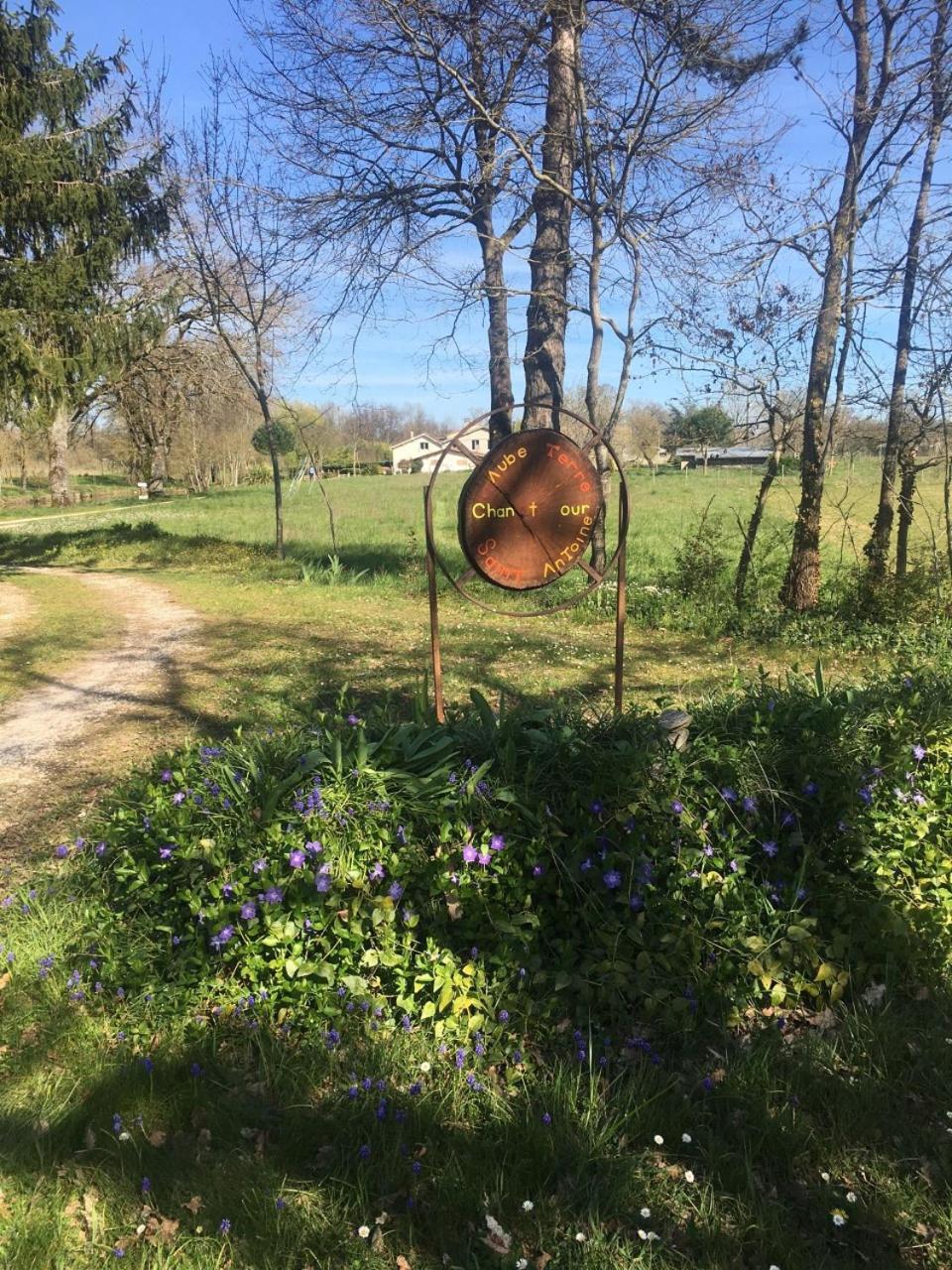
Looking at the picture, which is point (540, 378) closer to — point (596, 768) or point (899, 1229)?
point (596, 768)

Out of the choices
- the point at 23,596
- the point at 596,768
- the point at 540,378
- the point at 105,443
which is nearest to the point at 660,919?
the point at 596,768

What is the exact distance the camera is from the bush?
2721 millimetres

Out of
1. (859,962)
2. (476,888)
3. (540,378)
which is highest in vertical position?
(540,378)

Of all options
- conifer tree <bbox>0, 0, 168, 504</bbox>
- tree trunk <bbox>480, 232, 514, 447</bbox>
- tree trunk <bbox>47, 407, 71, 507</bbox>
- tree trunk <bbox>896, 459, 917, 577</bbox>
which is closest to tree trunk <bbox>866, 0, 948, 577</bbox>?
tree trunk <bbox>896, 459, 917, 577</bbox>

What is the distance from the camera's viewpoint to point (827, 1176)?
7.13 ft

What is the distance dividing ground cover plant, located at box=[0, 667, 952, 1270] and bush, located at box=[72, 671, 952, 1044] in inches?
0.5

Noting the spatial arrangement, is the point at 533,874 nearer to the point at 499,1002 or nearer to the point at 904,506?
the point at 499,1002

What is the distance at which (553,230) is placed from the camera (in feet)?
34.9

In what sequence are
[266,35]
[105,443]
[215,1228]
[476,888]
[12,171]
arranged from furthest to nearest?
1. [105,443]
2. [12,171]
3. [266,35]
4. [476,888]
5. [215,1228]

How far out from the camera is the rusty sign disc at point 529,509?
12.5 feet

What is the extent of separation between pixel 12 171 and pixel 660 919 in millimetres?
15095

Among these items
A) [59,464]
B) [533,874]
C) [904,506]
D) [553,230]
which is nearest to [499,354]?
[553,230]

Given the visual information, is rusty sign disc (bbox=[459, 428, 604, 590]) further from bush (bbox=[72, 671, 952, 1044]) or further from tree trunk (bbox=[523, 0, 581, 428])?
tree trunk (bbox=[523, 0, 581, 428])

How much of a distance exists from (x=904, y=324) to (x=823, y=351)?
0.85 m
